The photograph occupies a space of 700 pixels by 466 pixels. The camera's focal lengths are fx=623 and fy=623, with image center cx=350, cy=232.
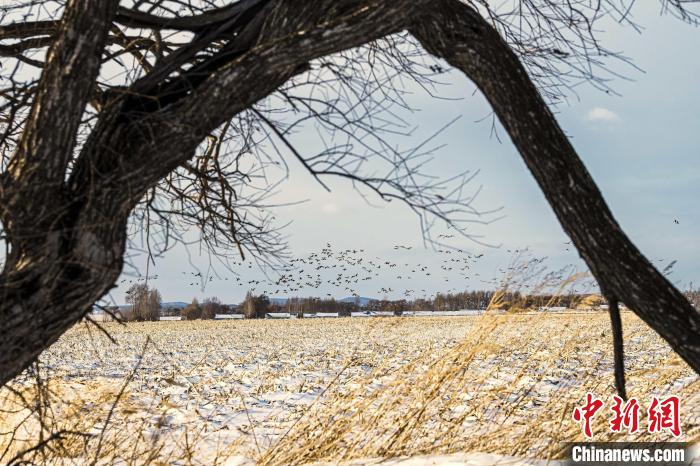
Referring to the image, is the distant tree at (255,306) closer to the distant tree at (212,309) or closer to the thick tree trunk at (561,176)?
→ the distant tree at (212,309)

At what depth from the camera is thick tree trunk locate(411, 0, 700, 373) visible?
2.91 m

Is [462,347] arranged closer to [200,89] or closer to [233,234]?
[233,234]

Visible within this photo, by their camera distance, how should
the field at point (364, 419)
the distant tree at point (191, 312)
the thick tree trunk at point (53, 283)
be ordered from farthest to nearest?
1. the distant tree at point (191, 312)
2. the field at point (364, 419)
3. the thick tree trunk at point (53, 283)

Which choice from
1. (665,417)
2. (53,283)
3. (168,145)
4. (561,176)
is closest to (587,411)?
(665,417)

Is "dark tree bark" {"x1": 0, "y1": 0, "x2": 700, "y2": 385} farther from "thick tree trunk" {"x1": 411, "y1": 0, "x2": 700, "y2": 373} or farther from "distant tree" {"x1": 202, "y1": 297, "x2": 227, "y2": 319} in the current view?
"distant tree" {"x1": 202, "y1": 297, "x2": 227, "y2": 319}

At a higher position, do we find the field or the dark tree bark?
the dark tree bark

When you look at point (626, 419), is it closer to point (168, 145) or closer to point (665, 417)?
point (665, 417)

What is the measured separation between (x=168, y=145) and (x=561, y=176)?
1789 millimetres

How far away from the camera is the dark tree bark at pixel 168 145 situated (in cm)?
240

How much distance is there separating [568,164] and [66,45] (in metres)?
2.26

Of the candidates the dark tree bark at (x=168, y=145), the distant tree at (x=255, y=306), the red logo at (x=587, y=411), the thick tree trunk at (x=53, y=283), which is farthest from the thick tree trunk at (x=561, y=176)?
→ the distant tree at (x=255, y=306)

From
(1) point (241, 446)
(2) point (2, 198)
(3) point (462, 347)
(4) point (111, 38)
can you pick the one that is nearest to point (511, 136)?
(3) point (462, 347)

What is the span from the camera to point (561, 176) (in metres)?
2.95

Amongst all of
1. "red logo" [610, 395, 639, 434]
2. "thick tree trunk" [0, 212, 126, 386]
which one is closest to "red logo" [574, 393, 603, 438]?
"red logo" [610, 395, 639, 434]
